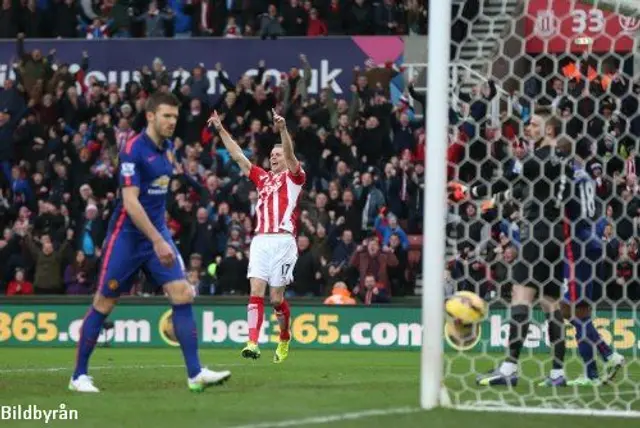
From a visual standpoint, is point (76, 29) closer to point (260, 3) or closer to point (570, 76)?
point (260, 3)

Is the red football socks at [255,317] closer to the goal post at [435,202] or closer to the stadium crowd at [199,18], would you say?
the goal post at [435,202]

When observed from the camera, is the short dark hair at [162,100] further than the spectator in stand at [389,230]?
No

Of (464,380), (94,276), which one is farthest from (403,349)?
(464,380)

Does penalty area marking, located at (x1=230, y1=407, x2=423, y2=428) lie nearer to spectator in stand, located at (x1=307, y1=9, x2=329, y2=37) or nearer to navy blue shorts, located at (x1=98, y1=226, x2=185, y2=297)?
navy blue shorts, located at (x1=98, y1=226, x2=185, y2=297)

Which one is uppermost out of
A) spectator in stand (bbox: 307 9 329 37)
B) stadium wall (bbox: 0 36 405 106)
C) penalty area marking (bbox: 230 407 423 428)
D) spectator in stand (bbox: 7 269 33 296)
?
spectator in stand (bbox: 307 9 329 37)

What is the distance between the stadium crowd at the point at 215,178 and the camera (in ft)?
72.7

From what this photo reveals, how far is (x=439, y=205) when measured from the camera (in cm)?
982

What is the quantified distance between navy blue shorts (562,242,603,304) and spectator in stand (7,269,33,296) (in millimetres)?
12263

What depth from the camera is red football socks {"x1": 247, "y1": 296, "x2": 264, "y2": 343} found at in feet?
46.9

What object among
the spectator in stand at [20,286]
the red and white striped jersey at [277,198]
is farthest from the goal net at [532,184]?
the spectator in stand at [20,286]

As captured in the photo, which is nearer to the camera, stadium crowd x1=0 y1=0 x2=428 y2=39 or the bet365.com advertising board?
the bet365.com advertising board
